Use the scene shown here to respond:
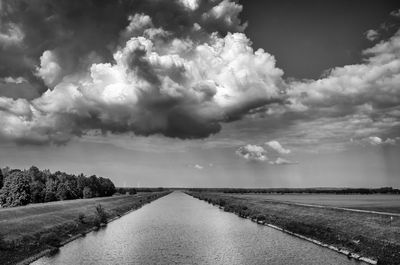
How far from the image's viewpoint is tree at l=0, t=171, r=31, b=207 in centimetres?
10575

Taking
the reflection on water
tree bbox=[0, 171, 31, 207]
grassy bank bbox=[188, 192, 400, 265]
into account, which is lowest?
the reflection on water

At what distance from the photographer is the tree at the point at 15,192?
106m

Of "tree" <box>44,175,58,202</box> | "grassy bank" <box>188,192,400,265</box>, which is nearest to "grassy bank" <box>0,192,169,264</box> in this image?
"grassy bank" <box>188,192,400,265</box>

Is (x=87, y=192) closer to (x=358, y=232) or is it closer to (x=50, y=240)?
(x=50, y=240)

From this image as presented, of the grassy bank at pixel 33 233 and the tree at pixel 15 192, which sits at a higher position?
the tree at pixel 15 192

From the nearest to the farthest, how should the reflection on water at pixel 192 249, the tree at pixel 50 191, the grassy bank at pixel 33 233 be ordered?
the reflection on water at pixel 192 249
the grassy bank at pixel 33 233
the tree at pixel 50 191

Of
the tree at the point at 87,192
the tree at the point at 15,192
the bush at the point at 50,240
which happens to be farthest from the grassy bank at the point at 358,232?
the tree at the point at 87,192

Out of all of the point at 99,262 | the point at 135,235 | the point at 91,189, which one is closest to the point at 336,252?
the point at 99,262

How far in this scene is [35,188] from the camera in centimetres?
12375

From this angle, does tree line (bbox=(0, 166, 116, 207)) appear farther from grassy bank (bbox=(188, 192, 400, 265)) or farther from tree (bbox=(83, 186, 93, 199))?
grassy bank (bbox=(188, 192, 400, 265))

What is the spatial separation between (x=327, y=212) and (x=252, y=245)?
26.9m

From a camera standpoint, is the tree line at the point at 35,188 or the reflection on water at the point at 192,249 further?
the tree line at the point at 35,188

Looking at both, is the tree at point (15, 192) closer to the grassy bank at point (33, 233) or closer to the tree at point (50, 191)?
the tree at point (50, 191)

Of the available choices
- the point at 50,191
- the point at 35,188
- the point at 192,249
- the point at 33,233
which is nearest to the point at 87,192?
the point at 50,191
